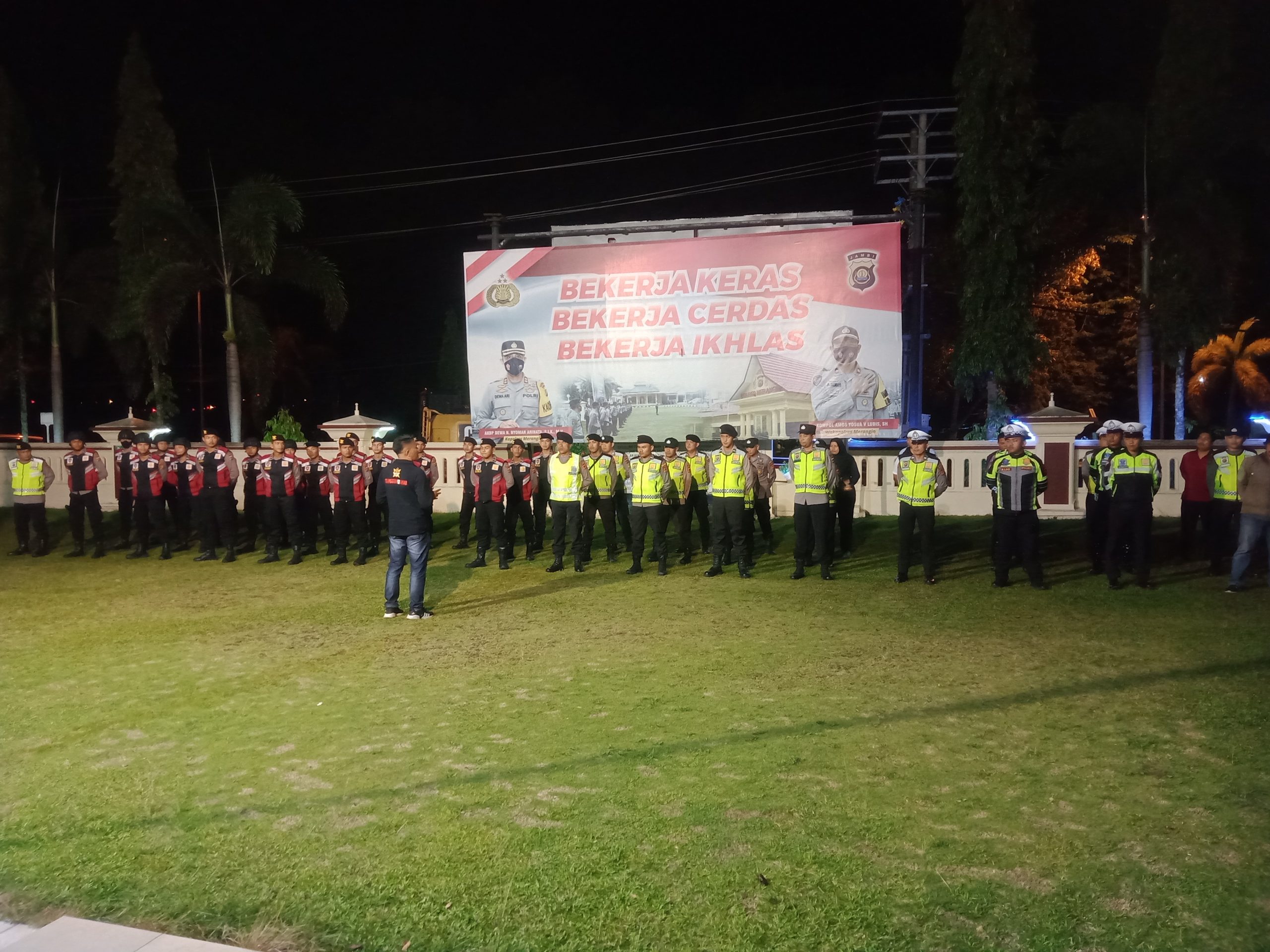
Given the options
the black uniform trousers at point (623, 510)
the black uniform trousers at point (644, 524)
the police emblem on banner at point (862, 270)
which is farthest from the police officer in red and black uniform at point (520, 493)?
the police emblem on banner at point (862, 270)

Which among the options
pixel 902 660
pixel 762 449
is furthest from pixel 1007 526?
pixel 762 449

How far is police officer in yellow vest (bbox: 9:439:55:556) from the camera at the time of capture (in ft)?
48.9

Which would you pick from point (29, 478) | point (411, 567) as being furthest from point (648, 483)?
point (29, 478)

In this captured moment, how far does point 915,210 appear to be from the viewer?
21969 mm

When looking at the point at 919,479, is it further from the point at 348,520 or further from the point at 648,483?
the point at 348,520

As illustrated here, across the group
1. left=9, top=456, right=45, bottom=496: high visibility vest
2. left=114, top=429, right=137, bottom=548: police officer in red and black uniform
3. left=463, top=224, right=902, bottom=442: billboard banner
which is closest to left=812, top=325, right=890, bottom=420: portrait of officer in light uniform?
left=463, top=224, right=902, bottom=442: billboard banner

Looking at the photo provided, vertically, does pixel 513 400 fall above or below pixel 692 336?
below

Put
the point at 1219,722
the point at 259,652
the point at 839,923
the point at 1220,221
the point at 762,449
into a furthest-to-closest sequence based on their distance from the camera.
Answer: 1. the point at 1220,221
2. the point at 762,449
3. the point at 259,652
4. the point at 1219,722
5. the point at 839,923

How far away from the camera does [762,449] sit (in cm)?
1862

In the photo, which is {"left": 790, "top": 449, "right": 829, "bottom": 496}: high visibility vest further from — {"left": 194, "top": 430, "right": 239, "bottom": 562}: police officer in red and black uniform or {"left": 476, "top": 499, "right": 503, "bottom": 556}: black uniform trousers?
{"left": 194, "top": 430, "right": 239, "bottom": 562}: police officer in red and black uniform

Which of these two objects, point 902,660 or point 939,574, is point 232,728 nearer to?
point 902,660

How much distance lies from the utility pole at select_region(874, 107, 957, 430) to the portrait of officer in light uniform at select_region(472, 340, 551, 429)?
825 cm

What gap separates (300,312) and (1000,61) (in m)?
34.7

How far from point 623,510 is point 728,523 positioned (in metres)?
2.88
